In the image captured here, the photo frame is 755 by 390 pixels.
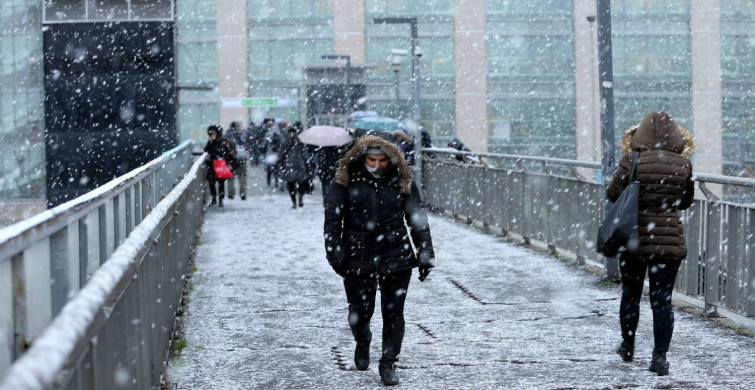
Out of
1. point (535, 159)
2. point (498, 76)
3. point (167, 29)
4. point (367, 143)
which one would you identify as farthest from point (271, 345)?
point (498, 76)

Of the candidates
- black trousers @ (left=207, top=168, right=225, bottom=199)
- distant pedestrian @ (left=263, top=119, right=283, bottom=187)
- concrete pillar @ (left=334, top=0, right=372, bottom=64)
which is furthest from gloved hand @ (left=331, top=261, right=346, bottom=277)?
concrete pillar @ (left=334, top=0, right=372, bottom=64)

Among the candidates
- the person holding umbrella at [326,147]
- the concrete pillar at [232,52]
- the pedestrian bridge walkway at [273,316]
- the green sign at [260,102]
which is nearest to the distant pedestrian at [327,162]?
the person holding umbrella at [326,147]

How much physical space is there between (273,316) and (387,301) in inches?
107

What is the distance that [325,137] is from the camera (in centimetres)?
1806

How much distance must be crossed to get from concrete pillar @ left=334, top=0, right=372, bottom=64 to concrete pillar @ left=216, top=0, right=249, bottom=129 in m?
4.53

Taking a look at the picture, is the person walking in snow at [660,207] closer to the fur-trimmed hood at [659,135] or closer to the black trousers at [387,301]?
the fur-trimmed hood at [659,135]

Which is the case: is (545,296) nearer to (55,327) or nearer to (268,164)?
(55,327)

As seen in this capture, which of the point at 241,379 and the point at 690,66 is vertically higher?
the point at 690,66

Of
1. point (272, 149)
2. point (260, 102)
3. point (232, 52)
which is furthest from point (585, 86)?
point (272, 149)

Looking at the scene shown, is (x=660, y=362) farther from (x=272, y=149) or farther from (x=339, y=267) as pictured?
(x=272, y=149)

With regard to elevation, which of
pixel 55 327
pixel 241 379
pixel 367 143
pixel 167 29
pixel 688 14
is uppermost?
pixel 688 14

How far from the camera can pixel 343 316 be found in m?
9.02

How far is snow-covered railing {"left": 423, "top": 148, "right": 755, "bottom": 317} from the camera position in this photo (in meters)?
8.23

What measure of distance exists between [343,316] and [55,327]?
6.50m
